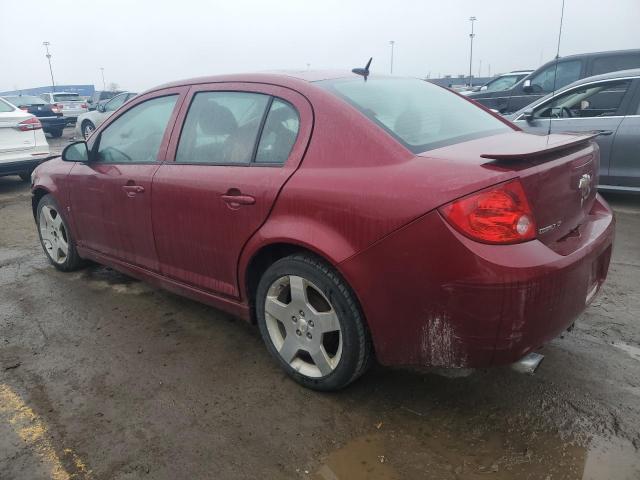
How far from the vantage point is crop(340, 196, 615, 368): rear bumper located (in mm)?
→ 1959

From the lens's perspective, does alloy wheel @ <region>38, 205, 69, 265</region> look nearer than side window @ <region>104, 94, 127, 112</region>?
Yes

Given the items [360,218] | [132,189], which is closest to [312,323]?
[360,218]

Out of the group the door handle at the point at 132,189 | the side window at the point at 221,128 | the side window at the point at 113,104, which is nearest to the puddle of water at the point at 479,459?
the side window at the point at 221,128

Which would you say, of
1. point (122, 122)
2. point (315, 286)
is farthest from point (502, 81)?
point (315, 286)

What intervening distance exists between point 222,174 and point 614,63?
8400mm

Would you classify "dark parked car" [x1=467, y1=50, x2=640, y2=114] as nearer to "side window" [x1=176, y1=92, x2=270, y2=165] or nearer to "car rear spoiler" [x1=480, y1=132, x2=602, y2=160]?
"car rear spoiler" [x1=480, y1=132, x2=602, y2=160]

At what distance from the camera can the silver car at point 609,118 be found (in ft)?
19.2

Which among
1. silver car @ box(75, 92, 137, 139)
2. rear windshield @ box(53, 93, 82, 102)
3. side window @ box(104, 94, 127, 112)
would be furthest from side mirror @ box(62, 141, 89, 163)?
rear windshield @ box(53, 93, 82, 102)

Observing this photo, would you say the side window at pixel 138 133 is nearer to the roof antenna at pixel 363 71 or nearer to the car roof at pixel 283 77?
the car roof at pixel 283 77

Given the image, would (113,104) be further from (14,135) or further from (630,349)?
(630,349)

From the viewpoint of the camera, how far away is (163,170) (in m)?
3.20

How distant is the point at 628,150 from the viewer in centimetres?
585

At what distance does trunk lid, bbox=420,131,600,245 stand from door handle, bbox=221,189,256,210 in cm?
93

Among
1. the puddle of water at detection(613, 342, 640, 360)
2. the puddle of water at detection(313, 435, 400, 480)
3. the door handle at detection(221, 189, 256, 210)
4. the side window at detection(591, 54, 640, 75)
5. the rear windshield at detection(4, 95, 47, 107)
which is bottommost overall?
the puddle of water at detection(613, 342, 640, 360)
